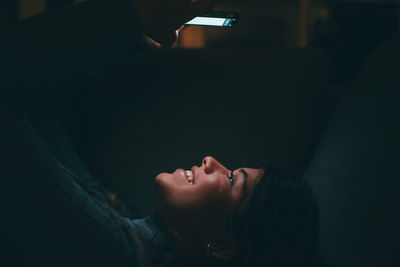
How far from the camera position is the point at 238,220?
0.86m

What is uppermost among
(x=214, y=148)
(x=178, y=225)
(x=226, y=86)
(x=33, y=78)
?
(x=33, y=78)

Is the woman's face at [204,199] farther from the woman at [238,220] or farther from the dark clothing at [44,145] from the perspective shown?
the dark clothing at [44,145]

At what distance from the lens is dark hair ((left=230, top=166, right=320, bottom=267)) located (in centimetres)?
84

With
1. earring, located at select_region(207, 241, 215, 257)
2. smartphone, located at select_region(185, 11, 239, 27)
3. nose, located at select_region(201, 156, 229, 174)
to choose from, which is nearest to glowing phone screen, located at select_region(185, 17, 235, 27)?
smartphone, located at select_region(185, 11, 239, 27)

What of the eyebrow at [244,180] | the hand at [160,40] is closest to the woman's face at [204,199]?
the eyebrow at [244,180]

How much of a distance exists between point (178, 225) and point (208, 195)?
0.39 ft

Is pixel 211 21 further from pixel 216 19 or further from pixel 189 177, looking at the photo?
pixel 189 177

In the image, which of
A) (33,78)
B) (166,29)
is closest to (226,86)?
(166,29)

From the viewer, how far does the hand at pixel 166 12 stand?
757 mm

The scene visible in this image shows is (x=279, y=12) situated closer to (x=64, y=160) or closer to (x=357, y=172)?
(x=357, y=172)

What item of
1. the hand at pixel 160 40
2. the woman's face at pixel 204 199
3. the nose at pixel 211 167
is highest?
the hand at pixel 160 40

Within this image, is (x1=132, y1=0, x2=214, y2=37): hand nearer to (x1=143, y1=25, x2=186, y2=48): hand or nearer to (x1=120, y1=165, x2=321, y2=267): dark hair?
(x1=143, y1=25, x2=186, y2=48): hand

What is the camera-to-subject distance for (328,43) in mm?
1687

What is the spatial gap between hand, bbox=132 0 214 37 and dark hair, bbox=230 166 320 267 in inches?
17.9
